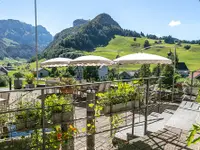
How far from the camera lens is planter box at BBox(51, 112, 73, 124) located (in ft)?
8.73

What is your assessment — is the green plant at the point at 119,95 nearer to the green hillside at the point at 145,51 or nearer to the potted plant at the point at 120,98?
the potted plant at the point at 120,98

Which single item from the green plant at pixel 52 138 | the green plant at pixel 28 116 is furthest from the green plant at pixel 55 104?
the green plant at pixel 52 138

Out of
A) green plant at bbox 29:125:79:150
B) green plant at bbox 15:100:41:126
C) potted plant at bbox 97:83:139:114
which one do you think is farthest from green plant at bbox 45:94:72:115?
potted plant at bbox 97:83:139:114

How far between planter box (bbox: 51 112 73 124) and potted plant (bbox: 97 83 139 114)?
0.54 m

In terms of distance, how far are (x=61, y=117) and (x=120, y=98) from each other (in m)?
0.97

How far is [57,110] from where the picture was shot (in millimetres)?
2691

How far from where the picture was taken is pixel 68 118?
2.79 meters

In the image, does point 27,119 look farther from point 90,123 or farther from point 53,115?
point 90,123

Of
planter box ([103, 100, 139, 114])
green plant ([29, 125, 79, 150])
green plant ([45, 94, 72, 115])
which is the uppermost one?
green plant ([45, 94, 72, 115])

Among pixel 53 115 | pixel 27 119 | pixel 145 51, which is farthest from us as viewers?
pixel 145 51

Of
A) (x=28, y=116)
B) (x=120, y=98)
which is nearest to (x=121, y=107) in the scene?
(x=120, y=98)

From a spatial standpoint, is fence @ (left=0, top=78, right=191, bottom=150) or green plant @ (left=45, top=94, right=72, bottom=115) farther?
green plant @ (left=45, top=94, right=72, bottom=115)

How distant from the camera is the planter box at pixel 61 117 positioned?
105 inches

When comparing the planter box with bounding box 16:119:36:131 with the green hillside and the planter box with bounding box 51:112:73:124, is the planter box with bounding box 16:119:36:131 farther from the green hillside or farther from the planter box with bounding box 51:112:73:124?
the green hillside
